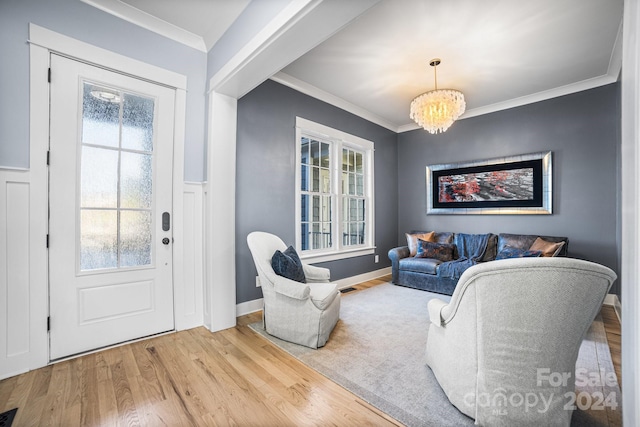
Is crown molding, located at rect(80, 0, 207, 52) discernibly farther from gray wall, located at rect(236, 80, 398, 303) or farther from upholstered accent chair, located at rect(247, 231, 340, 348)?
upholstered accent chair, located at rect(247, 231, 340, 348)

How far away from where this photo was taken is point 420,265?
160 inches

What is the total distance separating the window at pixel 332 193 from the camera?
3846mm

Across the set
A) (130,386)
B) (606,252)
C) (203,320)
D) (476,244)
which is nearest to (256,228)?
(203,320)

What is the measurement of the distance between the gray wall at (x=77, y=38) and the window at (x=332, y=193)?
134 centimetres

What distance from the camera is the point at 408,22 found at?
94.6 inches

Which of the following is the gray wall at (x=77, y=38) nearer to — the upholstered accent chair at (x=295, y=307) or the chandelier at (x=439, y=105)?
the upholstered accent chair at (x=295, y=307)

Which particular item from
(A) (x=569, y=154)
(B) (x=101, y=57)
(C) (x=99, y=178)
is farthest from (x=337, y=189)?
(A) (x=569, y=154)

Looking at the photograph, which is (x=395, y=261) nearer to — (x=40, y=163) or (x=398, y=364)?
(x=398, y=364)

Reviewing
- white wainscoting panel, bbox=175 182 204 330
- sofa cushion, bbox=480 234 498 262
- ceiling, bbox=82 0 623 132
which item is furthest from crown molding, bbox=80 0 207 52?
sofa cushion, bbox=480 234 498 262

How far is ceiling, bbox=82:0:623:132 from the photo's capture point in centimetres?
227

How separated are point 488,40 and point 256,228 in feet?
10.4

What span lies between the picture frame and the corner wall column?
3.72m

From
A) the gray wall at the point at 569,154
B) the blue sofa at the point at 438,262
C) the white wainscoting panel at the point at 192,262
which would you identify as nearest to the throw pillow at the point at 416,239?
the blue sofa at the point at 438,262

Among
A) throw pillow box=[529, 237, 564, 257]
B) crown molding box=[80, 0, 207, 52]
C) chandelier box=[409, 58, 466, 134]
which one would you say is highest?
crown molding box=[80, 0, 207, 52]
